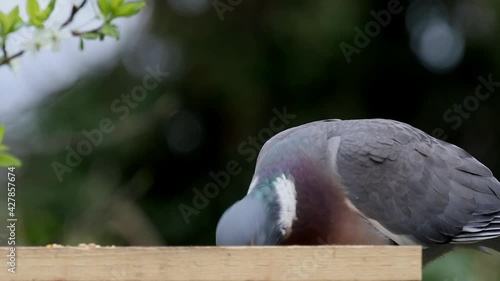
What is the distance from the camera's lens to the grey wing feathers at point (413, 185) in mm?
3449

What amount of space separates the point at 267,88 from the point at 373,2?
82 centimetres

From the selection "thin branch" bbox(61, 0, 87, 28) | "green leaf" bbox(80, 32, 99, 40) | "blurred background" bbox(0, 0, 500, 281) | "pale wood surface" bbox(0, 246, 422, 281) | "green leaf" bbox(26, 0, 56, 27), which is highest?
"thin branch" bbox(61, 0, 87, 28)

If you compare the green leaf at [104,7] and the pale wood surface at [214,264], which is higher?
the green leaf at [104,7]

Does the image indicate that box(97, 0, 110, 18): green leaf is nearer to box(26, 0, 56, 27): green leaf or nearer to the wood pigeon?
box(26, 0, 56, 27): green leaf

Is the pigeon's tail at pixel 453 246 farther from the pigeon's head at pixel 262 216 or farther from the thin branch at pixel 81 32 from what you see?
the thin branch at pixel 81 32

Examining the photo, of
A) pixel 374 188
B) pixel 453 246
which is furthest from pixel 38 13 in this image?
pixel 453 246

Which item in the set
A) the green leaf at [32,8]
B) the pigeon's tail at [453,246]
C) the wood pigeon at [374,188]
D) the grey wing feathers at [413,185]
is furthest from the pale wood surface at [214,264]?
the pigeon's tail at [453,246]

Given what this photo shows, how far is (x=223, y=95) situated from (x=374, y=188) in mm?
1778

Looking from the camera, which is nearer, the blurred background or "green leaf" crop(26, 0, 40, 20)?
"green leaf" crop(26, 0, 40, 20)

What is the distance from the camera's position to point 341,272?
77.9 inches

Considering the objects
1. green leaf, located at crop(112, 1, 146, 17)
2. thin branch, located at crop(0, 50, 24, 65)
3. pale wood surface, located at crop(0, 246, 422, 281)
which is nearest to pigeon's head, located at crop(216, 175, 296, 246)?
pale wood surface, located at crop(0, 246, 422, 281)

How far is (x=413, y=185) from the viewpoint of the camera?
3.56 m

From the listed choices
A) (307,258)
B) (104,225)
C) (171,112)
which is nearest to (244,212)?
(307,258)

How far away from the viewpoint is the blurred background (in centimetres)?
471
